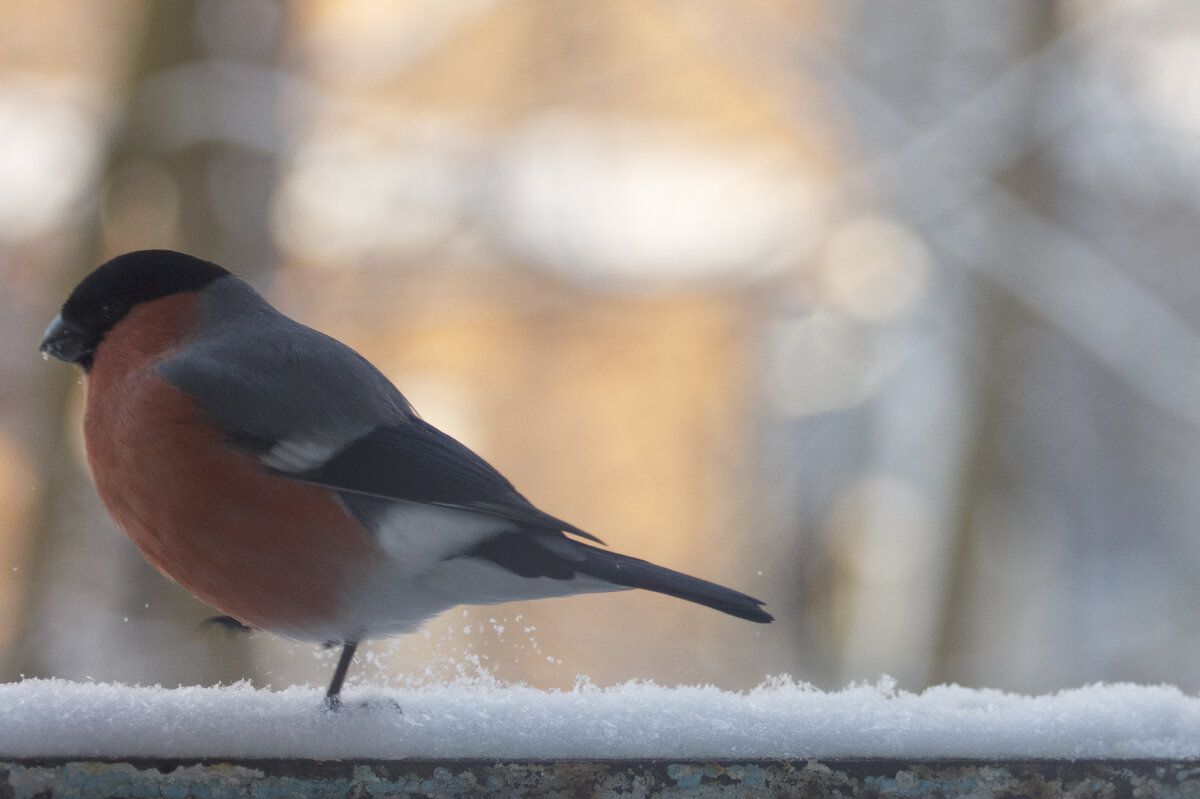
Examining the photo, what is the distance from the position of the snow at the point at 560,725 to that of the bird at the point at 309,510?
0.08 metres

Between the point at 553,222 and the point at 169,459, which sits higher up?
the point at 553,222

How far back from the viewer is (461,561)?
891 mm

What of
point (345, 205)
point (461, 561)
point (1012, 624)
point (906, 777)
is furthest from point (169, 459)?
point (1012, 624)

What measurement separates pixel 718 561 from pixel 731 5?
1.82 m

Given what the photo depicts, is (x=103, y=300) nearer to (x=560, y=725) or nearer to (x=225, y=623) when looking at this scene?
(x=225, y=623)

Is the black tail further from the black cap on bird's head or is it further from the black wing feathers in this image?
the black cap on bird's head

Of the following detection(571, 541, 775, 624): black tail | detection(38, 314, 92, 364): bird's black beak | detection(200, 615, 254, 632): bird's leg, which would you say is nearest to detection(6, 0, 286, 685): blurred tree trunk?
detection(200, 615, 254, 632): bird's leg

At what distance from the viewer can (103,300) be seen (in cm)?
99

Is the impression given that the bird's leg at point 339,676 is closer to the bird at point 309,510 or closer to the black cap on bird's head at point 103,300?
the bird at point 309,510

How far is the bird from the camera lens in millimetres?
859

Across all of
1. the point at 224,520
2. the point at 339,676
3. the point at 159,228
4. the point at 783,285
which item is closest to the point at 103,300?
the point at 224,520

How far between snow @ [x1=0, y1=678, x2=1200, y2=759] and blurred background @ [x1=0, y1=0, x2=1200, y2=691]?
6.15ft

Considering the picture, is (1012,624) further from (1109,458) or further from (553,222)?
(553,222)

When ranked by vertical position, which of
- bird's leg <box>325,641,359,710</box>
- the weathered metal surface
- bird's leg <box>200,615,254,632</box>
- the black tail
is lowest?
the weathered metal surface
